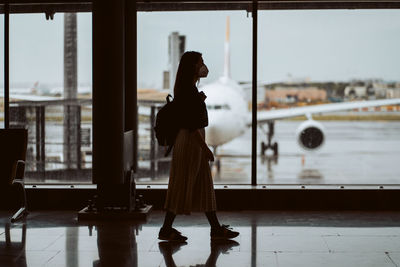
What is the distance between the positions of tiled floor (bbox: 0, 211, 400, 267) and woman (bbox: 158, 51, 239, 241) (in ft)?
0.85

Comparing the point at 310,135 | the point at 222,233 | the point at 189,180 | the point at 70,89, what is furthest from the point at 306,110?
the point at 189,180

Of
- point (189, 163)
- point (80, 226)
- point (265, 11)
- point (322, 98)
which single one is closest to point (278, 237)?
point (189, 163)

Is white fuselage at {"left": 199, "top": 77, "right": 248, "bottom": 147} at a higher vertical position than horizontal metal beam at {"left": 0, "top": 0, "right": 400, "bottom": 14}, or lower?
lower

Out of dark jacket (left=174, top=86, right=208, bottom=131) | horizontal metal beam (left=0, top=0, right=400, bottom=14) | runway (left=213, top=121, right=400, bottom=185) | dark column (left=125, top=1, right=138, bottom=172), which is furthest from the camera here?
runway (left=213, top=121, right=400, bottom=185)

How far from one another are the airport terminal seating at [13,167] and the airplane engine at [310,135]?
5.09m

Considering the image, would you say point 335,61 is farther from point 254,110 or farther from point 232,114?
point 232,114

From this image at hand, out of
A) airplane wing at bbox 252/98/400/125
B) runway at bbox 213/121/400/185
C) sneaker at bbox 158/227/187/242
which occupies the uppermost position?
airplane wing at bbox 252/98/400/125

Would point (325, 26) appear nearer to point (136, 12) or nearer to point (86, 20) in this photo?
point (136, 12)

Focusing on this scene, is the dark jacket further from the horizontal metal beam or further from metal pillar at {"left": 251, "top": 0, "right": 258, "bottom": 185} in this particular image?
the horizontal metal beam

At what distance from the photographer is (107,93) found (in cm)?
471

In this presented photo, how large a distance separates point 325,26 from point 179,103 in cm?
270

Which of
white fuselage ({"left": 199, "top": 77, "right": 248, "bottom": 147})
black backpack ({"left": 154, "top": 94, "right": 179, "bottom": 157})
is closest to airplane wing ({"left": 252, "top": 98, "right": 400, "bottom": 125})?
white fuselage ({"left": 199, "top": 77, "right": 248, "bottom": 147})

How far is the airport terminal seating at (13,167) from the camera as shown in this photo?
16.3 ft

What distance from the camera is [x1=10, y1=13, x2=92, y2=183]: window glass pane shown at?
5.75 m
